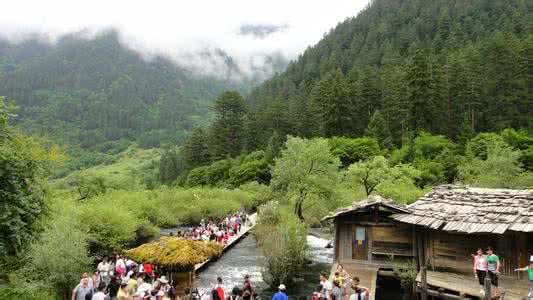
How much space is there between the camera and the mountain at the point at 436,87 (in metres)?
57.9

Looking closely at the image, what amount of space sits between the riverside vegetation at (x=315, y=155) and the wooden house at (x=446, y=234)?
496 centimetres

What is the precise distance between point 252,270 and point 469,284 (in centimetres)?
1481

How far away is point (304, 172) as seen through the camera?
38031 mm

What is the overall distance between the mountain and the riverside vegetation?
226mm

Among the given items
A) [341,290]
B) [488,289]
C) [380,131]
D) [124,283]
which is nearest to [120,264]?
[124,283]

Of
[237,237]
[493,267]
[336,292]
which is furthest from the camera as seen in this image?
[237,237]

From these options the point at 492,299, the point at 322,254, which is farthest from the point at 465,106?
the point at 492,299

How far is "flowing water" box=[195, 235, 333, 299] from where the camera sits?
2400 cm

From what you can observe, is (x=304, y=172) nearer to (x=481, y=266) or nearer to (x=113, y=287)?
(x=113, y=287)

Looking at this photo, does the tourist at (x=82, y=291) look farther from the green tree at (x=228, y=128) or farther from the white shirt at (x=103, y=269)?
the green tree at (x=228, y=128)

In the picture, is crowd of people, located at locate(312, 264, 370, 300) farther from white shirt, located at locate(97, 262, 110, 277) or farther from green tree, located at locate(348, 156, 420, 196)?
green tree, located at locate(348, 156, 420, 196)

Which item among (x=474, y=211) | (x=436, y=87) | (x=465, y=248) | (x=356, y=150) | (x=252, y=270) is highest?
(x=436, y=87)

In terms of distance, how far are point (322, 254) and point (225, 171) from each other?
42.4 meters

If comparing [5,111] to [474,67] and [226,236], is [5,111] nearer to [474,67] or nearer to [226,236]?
[226,236]
